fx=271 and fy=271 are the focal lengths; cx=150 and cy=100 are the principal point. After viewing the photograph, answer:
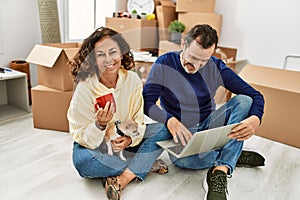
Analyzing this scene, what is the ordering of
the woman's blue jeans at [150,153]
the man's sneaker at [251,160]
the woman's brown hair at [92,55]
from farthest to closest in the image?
the man's sneaker at [251,160], the woman's blue jeans at [150,153], the woman's brown hair at [92,55]

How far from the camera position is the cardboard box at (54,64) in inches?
57.1

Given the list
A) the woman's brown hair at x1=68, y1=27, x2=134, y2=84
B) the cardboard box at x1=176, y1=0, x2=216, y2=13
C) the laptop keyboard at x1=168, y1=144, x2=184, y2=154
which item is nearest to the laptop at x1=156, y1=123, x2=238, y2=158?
the laptop keyboard at x1=168, y1=144, x2=184, y2=154

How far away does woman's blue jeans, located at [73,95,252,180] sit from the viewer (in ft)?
3.46

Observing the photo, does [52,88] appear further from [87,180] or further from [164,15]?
[164,15]

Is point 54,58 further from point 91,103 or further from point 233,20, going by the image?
point 233,20

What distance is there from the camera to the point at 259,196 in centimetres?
109

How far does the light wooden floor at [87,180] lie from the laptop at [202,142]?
16 cm

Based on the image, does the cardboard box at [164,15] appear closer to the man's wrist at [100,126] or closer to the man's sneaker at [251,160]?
the man's sneaker at [251,160]

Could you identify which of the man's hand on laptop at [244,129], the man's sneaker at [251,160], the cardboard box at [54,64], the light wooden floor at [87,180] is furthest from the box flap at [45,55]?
the man's sneaker at [251,160]

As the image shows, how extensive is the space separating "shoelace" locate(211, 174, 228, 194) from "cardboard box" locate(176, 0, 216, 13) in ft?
5.82

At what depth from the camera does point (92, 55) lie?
96cm

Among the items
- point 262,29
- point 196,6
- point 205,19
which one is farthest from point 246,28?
point 196,6

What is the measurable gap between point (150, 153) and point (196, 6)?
1.74 m

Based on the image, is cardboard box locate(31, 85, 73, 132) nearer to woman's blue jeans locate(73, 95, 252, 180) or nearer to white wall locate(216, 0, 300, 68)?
woman's blue jeans locate(73, 95, 252, 180)
